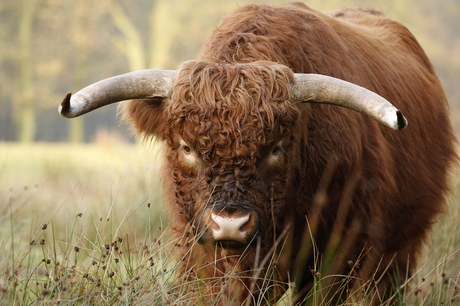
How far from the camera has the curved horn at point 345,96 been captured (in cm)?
249

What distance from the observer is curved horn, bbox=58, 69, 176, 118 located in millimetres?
2576

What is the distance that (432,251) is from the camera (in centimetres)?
480

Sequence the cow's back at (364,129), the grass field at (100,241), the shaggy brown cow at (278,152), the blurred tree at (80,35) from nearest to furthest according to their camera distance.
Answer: the grass field at (100,241)
the shaggy brown cow at (278,152)
the cow's back at (364,129)
the blurred tree at (80,35)

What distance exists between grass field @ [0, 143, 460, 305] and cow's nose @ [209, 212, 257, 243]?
26 cm

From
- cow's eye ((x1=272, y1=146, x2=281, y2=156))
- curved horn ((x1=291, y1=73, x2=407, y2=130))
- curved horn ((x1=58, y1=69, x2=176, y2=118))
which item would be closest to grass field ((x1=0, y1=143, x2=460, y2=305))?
curved horn ((x1=58, y1=69, x2=176, y2=118))

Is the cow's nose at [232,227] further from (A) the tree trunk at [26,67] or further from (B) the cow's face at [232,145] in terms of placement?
(A) the tree trunk at [26,67]

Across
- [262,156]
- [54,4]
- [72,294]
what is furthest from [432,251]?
[54,4]

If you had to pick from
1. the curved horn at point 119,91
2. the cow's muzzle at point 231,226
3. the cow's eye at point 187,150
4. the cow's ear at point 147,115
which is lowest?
the cow's muzzle at point 231,226

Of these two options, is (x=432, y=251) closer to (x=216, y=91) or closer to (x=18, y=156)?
(x=216, y=91)

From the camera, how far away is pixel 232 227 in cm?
248

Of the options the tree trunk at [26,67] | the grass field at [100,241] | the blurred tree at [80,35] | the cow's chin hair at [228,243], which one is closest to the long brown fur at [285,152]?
the cow's chin hair at [228,243]

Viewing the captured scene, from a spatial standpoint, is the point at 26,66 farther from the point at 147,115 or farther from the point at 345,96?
the point at 345,96

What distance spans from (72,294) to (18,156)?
1128 cm

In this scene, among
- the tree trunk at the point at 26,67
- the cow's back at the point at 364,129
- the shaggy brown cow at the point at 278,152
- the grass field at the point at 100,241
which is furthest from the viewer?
the tree trunk at the point at 26,67
